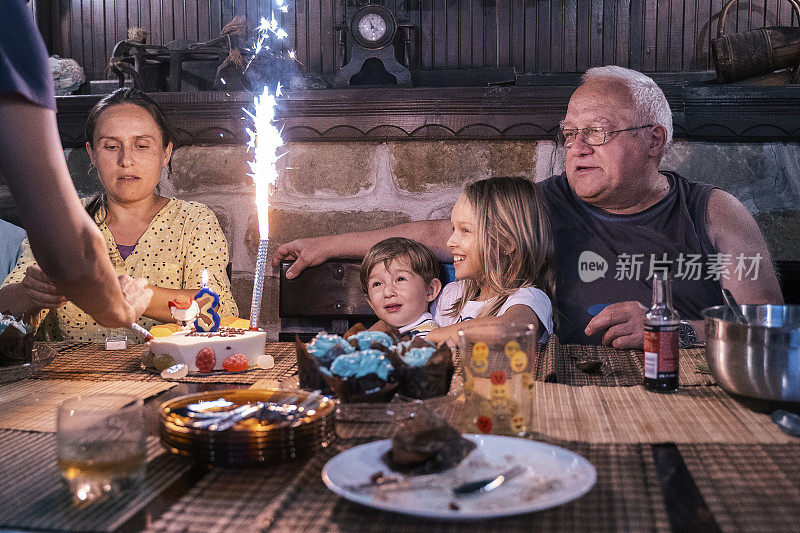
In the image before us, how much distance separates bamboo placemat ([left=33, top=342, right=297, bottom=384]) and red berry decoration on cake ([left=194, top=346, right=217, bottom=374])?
2 centimetres

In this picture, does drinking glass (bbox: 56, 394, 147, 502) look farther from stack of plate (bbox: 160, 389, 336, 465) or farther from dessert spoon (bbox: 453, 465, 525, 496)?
dessert spoon (bbox: 453, 465, 525, 496)

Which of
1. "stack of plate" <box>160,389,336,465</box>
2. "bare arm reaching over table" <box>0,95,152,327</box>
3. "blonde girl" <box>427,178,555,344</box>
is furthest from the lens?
"blonde girl" <box>427,178,555,344</box>

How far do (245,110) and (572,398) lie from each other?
6.33 ft

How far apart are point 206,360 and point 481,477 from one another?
80 cm

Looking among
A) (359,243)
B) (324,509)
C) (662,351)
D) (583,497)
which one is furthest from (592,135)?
(324,509)

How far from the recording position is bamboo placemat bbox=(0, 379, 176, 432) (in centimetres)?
114

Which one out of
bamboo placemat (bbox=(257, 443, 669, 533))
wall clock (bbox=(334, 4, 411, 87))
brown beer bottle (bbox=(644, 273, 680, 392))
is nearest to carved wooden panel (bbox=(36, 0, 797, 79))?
wall clock (bbox=(334, 4, 411, 87))

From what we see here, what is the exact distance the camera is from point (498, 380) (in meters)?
1.04

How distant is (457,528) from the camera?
73 cm

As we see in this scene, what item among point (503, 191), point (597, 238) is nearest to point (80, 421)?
point (503, 191)

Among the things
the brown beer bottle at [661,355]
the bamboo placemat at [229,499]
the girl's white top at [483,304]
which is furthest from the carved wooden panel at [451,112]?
the bamboo placemat at [229,499]

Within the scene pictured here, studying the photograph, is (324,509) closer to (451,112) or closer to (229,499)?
(229,499)

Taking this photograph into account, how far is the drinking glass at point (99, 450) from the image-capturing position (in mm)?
818

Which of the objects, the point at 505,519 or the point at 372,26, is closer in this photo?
the point at 505,519
